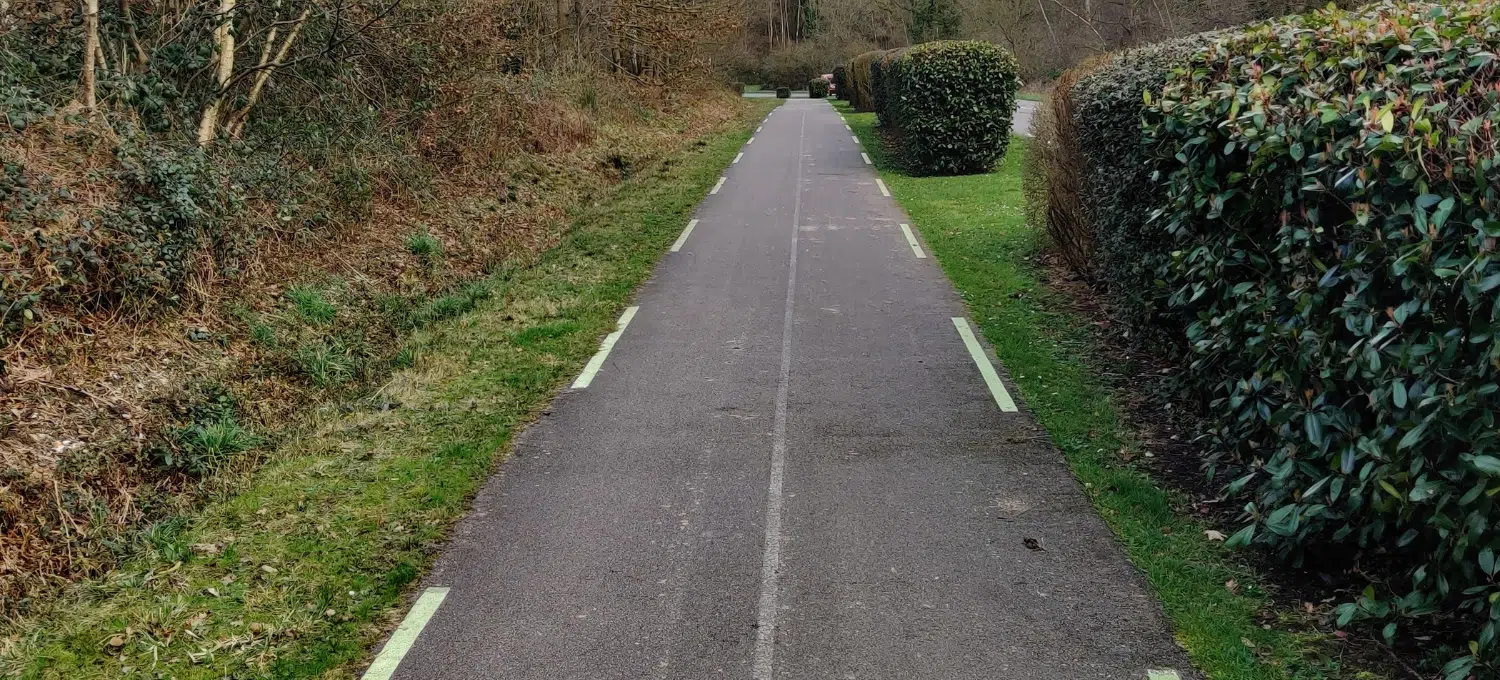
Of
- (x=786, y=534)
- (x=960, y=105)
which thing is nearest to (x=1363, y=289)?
(x=786, y=534)

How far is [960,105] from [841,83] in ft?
139

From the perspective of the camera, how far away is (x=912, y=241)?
14.1 m

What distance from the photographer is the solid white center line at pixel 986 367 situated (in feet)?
24.4

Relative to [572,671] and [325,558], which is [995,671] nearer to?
[572,671]

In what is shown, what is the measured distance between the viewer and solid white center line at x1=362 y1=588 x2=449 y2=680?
164 inches

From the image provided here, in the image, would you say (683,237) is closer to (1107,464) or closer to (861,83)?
(1107,464)

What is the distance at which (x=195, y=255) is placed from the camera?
9.20 m

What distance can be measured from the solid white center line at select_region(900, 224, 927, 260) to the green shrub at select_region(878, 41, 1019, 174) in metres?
6.48

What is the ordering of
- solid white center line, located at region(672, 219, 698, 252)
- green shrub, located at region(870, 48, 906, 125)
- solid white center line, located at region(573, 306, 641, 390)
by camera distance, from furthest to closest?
green shrub, located at region(870, 48, 906, 125)
solid white center line, located at region(672, 219, 698, 252)
solid white center line, located at region(573, 306, 641, 390)

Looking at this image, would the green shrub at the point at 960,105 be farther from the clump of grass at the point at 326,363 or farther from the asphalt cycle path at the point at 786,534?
the clump of grass at the point at 326,363

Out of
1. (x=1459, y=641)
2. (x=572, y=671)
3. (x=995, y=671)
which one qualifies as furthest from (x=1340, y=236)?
(x=572, y=671)

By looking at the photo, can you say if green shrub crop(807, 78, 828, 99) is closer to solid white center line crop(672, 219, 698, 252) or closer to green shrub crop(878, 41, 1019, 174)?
green shrub crop(878, 41, 1019, 174)

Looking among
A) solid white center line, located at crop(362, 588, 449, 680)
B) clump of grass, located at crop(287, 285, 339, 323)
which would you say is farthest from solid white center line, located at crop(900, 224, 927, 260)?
solid white center line, located at crop(362, 588, 449, 680)

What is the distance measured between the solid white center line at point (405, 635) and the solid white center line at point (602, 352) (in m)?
3.27
